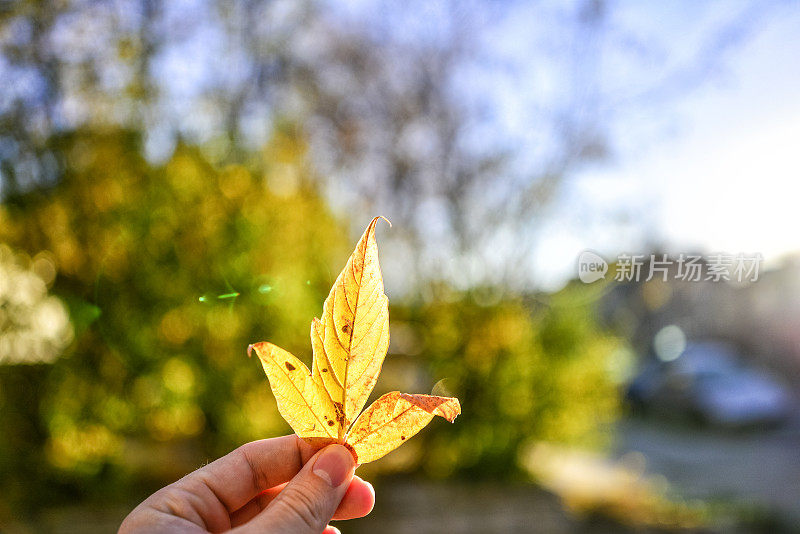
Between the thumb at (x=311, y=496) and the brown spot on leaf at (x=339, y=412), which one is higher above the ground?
the brown spot on leaf at (x=339, y=412)

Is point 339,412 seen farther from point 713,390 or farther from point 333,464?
point 713,390

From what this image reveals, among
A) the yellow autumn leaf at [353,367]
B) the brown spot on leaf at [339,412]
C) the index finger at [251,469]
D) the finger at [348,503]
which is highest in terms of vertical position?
the yellow autumn leaf at [353,367]

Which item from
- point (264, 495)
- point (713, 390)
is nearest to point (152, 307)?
point (264, 495)

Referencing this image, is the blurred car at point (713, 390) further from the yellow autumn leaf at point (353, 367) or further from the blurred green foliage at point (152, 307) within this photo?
the yellow autumn leaf at point (353, 367)

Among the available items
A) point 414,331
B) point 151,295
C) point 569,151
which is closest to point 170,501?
point 151,295

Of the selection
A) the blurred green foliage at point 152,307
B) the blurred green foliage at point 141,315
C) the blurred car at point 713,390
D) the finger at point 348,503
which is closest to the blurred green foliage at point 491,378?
the blurred green foliage at point 152,307

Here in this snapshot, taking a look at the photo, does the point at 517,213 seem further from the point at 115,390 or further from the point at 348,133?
the point at 115,390
